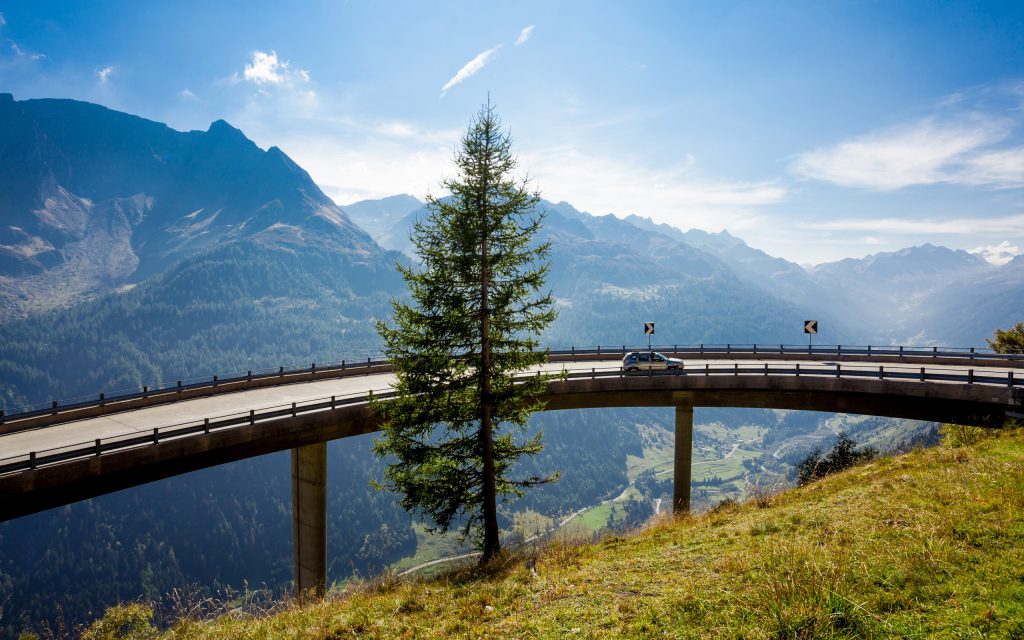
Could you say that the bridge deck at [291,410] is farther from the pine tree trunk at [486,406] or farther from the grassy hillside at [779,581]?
the grassy hillside at [779,581]

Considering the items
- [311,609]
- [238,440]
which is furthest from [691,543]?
[238,440]

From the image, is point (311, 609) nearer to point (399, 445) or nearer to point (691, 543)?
point (399, 445)

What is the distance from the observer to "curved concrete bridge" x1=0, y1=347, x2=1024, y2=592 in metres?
15.9

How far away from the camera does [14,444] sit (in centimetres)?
1812

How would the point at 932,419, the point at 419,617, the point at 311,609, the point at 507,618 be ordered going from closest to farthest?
→ 1. the point at 507,618
2. the point at 419,617
3. the point at 311,609
4. the point at 932,419

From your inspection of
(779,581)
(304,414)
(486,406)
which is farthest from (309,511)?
(779,581)

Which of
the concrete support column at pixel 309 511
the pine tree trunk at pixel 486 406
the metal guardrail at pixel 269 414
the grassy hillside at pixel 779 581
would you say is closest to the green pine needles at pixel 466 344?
the pine tree trunk at pixel 486 406

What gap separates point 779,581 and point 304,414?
18565mm

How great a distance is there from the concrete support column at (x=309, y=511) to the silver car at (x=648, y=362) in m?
17.0

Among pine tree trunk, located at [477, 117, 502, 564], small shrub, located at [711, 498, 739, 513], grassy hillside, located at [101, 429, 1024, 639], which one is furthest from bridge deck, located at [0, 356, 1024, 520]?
small shrub, located at [711, 498, 739, 513]

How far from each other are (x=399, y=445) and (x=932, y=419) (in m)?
25.1

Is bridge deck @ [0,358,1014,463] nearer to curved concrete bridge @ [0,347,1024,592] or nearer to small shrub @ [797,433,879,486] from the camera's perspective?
curved concrete bridge @ [0,347,1024,592]

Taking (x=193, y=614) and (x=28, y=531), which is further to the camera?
(x=28, y=531)

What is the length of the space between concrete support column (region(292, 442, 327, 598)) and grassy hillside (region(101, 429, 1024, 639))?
1061 centimetres
